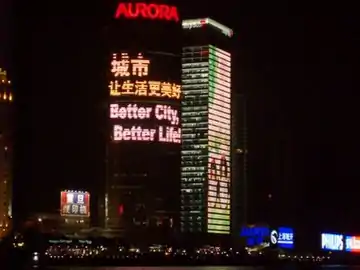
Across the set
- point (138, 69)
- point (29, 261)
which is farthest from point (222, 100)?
point (29, 261)

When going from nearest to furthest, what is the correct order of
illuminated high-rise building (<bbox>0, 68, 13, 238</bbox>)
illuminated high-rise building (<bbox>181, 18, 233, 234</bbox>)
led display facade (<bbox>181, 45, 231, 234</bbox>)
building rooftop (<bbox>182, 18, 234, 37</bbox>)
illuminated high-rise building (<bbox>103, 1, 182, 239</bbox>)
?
illuminated high-rise building (<bbox>0, 68, 13, 238</bbox>)
illuminated high-rise building (<bbox>103, 1, 182, 239</bbox>)
led display facade (<bbox>181, 45, 231, 234</bbox>)
illuminated high-rise building (<bbox>181, 18, 233, 234</bbox>)
building rooftop (<bbox>182, 18, 234, 37</bbox>)

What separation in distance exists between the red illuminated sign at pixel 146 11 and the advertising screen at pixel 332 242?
48650 mm

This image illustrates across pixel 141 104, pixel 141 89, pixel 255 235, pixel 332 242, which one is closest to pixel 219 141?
pixel 255 235

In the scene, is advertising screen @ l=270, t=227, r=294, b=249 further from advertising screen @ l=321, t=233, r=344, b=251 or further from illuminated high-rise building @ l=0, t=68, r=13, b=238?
illuminated high-rise building @ l=0, t=68, r=13, b=238

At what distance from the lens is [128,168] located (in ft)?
444

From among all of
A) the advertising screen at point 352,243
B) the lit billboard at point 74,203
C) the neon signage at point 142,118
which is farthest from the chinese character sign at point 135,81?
the advertising screen at point 352,243

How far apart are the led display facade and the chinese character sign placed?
20139mm

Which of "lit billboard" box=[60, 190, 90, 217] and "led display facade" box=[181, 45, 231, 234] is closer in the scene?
"lit billboard" box=[60, 190, 90, 217]

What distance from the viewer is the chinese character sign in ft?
442

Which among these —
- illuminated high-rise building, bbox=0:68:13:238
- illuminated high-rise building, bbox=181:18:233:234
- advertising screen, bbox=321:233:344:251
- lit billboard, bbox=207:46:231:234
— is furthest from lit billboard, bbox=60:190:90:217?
advertising screen, bbox=321:233:344:251

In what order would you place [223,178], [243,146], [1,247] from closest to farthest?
[1,247] < [223,178] < [243,146]

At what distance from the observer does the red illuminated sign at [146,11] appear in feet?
470

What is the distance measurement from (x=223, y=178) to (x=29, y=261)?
14152 cm

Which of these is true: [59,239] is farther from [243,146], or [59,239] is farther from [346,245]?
[243,146]
